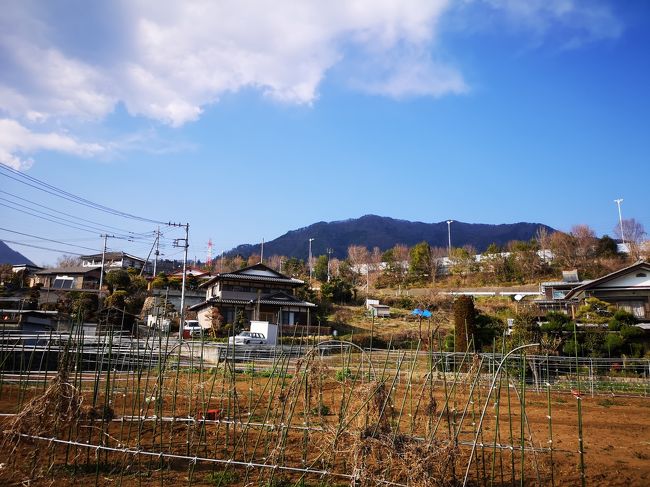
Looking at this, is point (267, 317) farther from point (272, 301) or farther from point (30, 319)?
point (30, 319)

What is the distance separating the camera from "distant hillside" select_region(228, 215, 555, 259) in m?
147

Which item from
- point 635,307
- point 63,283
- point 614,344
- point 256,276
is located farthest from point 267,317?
point 635,307

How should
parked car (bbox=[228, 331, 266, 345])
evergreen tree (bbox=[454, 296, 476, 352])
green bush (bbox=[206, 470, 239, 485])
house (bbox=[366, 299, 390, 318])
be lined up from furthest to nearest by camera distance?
house (bbox=[366, 299, 390, 318])
parked car (bbox=[228, 331, 266, 345])
evergreen tree (bbox=[454, 296, 476, 352])
green bush (bbox=[206, 470, 239, 485])

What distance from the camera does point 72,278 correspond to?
34.9 m

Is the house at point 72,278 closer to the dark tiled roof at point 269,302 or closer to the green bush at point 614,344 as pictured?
the dark tiled roof at point 269,302

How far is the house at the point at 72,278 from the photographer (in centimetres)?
3425

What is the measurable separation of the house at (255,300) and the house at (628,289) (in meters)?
15.8

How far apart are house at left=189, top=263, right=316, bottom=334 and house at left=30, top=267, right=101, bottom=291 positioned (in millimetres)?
10151

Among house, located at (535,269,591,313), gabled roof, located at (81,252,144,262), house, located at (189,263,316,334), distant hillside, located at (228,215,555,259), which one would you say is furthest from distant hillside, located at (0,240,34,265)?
house, located at (535,269,591,313)

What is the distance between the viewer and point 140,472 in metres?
5.02

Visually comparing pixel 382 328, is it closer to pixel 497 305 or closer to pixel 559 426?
pixel 497 305

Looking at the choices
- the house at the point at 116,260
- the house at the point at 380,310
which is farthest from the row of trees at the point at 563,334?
the house at the point at 116,260

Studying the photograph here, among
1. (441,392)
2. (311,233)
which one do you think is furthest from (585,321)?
(311,233)

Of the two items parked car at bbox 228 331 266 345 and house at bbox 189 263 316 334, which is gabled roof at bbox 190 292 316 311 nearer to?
house at bbox 189 263 316 334
